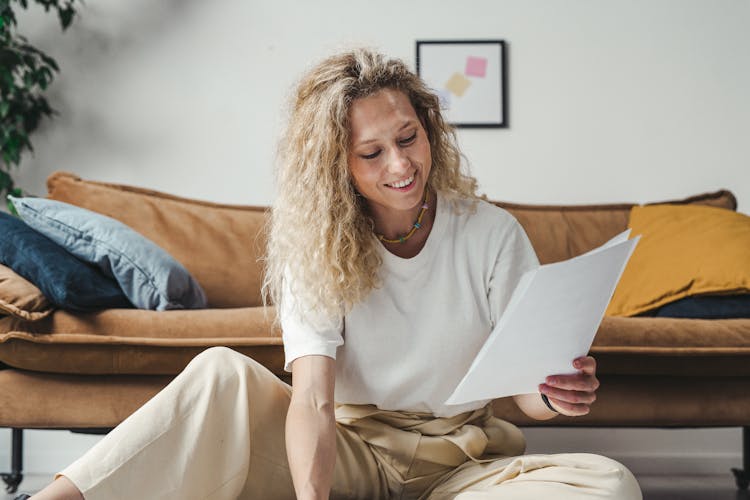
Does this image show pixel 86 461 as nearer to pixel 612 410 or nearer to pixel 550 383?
pixel 550 383

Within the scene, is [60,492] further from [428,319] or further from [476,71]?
[476,71]

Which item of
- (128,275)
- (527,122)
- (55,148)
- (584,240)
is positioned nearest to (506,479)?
(128,275)

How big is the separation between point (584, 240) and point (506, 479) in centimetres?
152

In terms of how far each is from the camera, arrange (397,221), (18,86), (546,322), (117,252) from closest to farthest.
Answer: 1. (546,322)
2. (397,221)
3. (117,252)
4. (18,86)

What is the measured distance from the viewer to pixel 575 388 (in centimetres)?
116

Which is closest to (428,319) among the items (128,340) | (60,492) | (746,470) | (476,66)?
(60,492)

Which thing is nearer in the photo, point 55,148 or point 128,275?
point 128,275

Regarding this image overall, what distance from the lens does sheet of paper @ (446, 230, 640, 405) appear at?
0.98 meters

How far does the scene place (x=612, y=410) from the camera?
1836mm

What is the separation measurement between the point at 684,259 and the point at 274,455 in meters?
1.44

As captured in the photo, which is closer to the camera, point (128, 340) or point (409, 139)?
point (409, 139)

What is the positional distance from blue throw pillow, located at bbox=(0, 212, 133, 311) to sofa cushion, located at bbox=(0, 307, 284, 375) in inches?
1.6

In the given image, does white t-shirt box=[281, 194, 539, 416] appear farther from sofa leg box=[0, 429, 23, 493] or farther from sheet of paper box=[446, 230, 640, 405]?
sofa leg box=[0, 429, 23, 493]

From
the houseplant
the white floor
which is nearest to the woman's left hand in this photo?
the white floor
